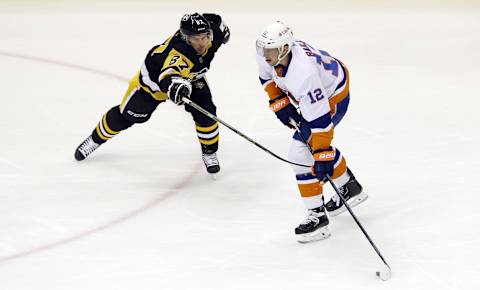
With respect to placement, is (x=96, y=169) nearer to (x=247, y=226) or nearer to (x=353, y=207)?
(x=247, y=226)

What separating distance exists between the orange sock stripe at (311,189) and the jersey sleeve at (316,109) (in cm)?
31

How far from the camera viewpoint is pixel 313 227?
382 centimetres

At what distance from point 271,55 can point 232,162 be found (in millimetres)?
1397

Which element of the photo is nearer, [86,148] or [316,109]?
[316,109]

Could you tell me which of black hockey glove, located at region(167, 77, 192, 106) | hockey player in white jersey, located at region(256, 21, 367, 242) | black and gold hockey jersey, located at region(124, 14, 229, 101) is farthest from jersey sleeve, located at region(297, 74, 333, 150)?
black and gold hockey jersey, located at region(124, 14, 229, 101)

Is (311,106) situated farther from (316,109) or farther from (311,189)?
(311,189)

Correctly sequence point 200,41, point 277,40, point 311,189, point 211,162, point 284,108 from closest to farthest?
point 277,40
point 311,189
point 284,108
point 200,41
point 211,162

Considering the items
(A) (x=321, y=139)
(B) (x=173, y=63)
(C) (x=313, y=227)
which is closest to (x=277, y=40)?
(A) (x=321, y=139)

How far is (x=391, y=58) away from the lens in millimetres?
6148

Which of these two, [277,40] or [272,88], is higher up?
[277,40]

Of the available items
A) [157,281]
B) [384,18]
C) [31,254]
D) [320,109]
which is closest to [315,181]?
[320,109]

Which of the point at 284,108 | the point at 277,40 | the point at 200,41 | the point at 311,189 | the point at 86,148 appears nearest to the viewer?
the point at 277,40

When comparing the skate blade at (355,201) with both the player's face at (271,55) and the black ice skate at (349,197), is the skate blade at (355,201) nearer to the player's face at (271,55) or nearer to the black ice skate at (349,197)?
the black ice skate at (349,197)

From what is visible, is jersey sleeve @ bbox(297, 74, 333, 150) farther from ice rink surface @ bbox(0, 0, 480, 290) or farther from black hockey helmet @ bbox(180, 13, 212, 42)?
black hockey helmet @ bbox(180, 13, 212, 42)
